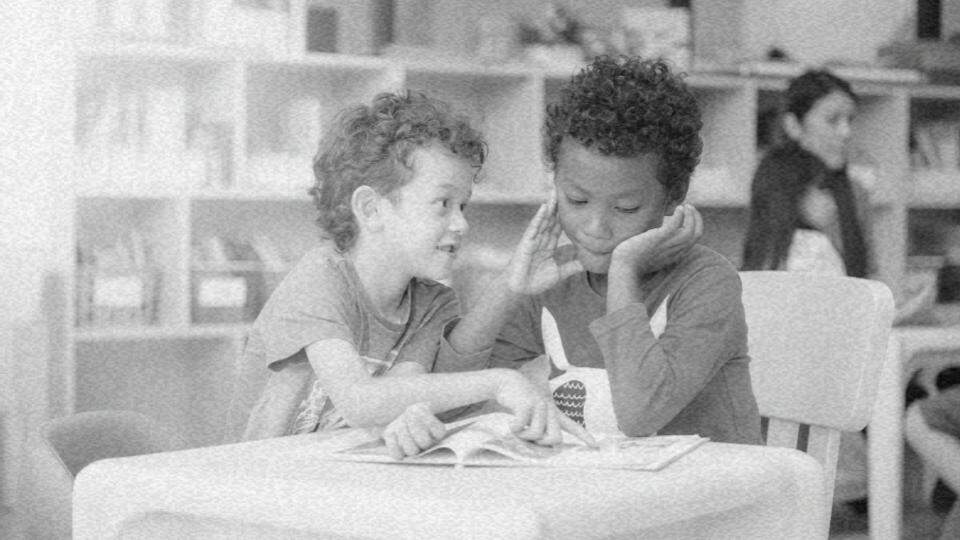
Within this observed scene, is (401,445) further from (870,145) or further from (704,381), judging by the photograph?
(870,145)

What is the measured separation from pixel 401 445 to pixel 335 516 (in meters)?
0.14

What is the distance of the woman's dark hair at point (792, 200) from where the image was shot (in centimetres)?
326

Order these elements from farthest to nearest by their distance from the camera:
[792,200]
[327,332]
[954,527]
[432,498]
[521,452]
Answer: [792,200] → [954,527] → [327,332] → [521,452] → [432,498]

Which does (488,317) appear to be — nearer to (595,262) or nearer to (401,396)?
(595,262)

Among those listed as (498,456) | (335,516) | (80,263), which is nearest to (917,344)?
(498,456)

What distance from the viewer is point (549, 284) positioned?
4.48ft

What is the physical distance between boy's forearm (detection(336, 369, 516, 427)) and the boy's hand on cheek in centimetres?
27

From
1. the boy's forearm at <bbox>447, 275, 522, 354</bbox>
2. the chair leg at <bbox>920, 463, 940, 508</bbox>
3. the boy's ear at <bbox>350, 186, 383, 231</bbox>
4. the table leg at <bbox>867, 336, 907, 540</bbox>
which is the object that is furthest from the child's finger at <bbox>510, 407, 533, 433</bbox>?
the chair leg at <bbox>920, 463, 940, 508</bbox>

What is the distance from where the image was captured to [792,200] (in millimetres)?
3303

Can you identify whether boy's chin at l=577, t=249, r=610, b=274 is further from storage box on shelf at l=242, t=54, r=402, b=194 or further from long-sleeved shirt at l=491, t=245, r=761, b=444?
storage box on shelf at l=242, t=54, r=402, b=194

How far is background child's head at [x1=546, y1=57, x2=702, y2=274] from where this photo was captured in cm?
135

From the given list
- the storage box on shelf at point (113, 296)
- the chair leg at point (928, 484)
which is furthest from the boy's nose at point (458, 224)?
the chair leg at point (928, 484)

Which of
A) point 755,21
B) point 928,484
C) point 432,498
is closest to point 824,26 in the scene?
point 755,21

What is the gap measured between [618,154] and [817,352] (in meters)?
0.29
